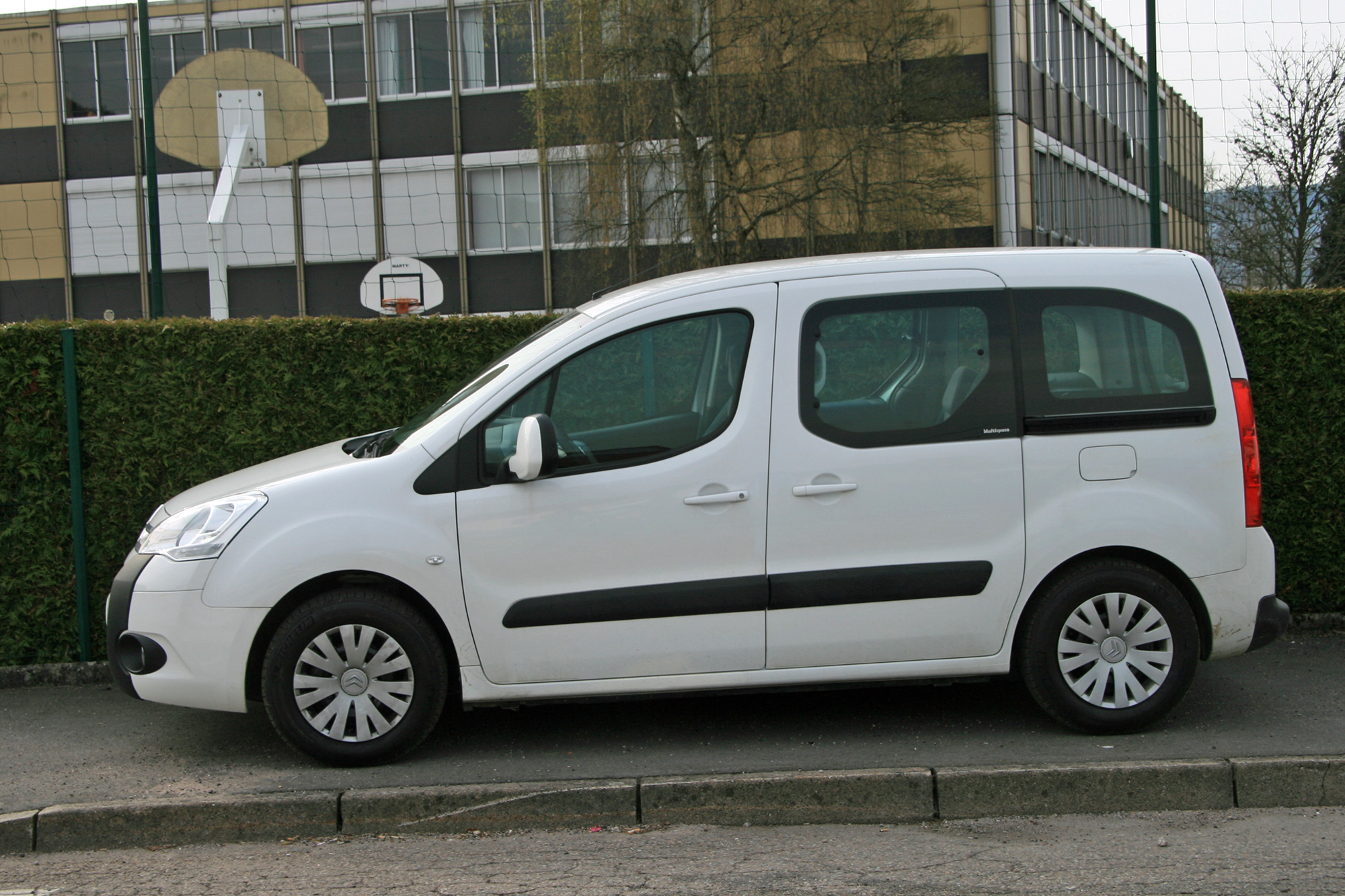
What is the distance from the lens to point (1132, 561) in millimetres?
4973

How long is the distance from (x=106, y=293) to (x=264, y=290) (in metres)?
4.04

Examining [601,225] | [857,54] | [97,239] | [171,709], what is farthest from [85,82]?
[171,709]

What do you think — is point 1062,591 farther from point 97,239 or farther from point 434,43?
point 97,239

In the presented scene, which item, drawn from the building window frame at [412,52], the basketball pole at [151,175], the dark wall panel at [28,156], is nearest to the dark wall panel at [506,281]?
the building window frame at [412,52]

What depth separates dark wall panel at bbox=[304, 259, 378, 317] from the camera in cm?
2928

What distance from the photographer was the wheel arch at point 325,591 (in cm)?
483

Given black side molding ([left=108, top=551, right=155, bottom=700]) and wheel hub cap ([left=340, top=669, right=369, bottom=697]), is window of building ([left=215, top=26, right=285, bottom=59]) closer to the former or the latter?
black side molding ([left=108, top=551, right=155, bottom=700])

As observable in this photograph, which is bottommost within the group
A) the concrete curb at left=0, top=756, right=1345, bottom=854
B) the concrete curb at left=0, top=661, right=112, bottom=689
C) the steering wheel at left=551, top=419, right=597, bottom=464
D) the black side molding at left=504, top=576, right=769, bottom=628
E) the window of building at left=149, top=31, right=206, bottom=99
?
the concrete curb at left=0, top=756, right=1345, bottom=854

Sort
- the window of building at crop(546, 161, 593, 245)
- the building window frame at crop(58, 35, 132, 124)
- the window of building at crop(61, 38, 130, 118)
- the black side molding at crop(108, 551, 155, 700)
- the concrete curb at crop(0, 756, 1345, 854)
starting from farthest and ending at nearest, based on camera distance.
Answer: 1. the window of building at crop(61, 38, 130, 118)
2. the building window frame at crop(58, 35, 132, 124)
3. the window of building at crop(546, 161, 593, 245)
4. the black side molding at crop(108, 551, 155, 700)
5. the concrete curb at crop(0, 756, 1345, 854)

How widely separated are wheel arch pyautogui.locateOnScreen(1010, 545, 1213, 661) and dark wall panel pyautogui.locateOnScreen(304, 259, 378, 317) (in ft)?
85.3

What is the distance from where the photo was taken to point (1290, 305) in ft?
21.7

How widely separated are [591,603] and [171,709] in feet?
7.86

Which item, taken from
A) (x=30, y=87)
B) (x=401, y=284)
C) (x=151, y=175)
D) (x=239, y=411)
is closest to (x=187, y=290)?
(x=30, y=87)

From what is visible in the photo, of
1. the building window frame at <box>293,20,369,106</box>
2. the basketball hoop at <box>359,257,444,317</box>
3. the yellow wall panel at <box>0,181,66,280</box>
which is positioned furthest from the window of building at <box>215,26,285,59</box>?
the basketball hoop at <box>359,257,444,317</box>
